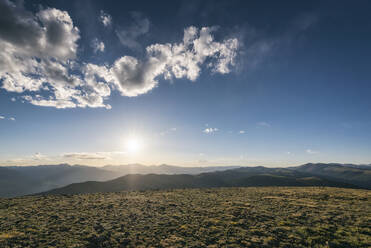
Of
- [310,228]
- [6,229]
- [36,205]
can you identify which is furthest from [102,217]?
[310,228]

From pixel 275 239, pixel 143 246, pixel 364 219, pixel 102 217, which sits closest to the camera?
pixel 143 246

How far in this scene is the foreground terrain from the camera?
14.5 metres

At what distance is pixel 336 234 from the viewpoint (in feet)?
Result: 52.1

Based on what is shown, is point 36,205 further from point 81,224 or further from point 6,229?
point 81,224

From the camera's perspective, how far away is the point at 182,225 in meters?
18.5

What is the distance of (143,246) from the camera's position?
13.9 metres

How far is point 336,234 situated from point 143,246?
1737cm

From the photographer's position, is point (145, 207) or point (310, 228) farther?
point (145, 207)

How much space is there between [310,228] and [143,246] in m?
16.2

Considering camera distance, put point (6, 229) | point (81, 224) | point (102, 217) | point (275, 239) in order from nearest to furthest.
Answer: point (275, 239) → point (6, 229) → point (81, 224) → point (102, 217)

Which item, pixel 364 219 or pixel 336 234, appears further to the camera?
pixel 364 219

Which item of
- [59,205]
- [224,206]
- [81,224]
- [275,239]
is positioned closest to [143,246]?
[81,224]

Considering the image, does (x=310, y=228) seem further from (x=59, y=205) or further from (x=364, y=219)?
(x=59, y=205)

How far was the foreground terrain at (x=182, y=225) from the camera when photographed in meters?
14.5
